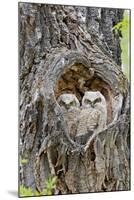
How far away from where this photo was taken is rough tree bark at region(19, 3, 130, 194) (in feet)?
13.2

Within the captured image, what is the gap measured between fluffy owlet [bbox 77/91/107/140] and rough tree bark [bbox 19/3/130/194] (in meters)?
0.04

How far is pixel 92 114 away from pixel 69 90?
227 millimetres

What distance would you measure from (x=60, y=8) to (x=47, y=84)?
19.8 inches

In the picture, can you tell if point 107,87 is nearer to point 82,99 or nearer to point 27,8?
point 82,99

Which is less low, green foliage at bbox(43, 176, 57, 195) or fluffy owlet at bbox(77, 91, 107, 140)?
fluffy owlet at bbox(77, 91, 107, 140)

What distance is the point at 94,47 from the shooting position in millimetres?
4199

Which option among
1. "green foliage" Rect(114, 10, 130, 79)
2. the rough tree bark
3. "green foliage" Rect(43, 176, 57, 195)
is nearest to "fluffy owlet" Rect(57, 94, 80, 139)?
the rough tree bark

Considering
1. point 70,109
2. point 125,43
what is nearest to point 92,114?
point 70,109

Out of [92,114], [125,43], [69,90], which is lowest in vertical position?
[92,114]

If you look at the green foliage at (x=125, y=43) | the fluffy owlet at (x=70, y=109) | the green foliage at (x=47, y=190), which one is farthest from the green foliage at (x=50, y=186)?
the green foliage at (x=125, y=43)

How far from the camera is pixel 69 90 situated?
4137 mm

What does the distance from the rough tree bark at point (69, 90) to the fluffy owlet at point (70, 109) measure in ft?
0.10

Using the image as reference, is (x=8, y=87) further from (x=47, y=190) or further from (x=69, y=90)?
(x=47, y=190)

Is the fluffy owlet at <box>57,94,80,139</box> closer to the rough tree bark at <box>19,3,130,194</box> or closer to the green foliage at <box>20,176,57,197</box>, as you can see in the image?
the rough tree bark at <box>19,3,130,194</box>
